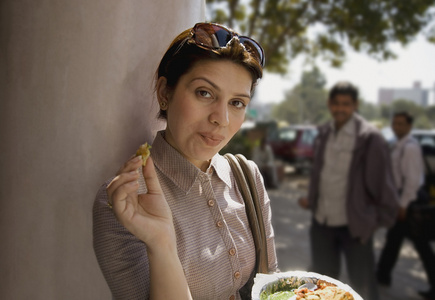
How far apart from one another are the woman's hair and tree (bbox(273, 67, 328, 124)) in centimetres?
5862

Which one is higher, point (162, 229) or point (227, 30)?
point (227, 30)

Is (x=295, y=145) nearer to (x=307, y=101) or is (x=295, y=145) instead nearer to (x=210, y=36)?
(x=210, y=36)

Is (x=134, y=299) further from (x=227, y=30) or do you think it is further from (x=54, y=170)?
(x=227, y=30)

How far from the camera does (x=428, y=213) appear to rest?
4.85 meters

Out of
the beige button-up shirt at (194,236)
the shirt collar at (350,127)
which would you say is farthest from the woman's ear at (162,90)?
the shirt collar at (350,127)

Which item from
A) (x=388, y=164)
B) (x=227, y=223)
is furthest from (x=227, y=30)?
(x=388, y=164)

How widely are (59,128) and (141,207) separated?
1.98 feet

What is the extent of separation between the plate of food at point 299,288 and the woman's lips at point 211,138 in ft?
1.78

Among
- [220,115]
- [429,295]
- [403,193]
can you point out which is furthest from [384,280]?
[220,115]

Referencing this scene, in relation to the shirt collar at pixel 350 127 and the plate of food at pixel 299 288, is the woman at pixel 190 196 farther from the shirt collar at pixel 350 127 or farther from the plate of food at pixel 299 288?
the shirt collar at pixel 350 127

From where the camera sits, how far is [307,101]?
63.6m

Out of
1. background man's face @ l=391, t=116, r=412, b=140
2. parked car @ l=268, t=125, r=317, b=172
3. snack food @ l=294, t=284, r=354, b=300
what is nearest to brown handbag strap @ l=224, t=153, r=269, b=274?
snack food @ l=294, t=284, r=354, b=300

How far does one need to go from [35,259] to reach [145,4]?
3.90ft

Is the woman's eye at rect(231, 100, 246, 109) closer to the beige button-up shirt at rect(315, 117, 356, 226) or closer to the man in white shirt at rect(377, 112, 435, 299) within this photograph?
the beige button-up shirt at rect(315, 117, 356, 226)
